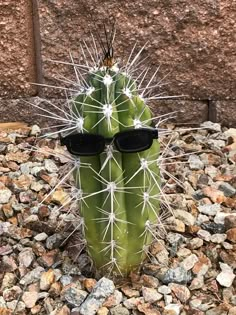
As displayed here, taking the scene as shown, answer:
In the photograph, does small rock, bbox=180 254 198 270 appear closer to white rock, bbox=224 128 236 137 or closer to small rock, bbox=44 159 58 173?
small rock, bbox=44 159 58 173

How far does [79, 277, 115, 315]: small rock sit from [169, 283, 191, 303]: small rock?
16 centimetres

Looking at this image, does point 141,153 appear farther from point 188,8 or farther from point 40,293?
point 188,8

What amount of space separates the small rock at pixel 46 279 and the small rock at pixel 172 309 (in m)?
0.31

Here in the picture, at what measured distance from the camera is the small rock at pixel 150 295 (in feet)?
6.35

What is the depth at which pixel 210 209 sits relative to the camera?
2303 millimetres

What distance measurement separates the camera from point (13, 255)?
2.14 metres

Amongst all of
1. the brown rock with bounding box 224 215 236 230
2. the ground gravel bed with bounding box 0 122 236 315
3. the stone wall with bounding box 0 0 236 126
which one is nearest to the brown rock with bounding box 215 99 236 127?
the stone wall with bounding box 0 0 236 126

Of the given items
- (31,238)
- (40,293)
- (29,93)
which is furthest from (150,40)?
(40,293)

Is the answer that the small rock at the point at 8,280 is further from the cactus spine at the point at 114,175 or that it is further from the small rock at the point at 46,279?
the cactus spine at the point at 114,175

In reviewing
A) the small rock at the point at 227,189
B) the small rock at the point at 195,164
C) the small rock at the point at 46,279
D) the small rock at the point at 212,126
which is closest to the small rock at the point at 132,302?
the small rock at the point at 46,279

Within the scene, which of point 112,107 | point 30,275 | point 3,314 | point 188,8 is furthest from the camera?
point 188,8

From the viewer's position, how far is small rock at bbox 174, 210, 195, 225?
2232 millimetres

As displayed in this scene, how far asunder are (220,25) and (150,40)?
0.83 feet

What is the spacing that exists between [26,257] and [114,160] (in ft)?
1.59
